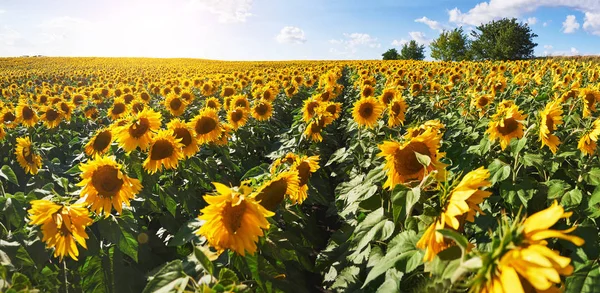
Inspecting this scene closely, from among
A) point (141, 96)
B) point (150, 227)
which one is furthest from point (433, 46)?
point (150, 227)

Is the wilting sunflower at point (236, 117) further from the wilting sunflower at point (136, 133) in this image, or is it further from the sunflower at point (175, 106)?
the wilting sunflower at point (136, 133)

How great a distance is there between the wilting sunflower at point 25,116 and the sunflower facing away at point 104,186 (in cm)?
532

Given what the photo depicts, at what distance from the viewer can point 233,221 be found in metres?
1.89

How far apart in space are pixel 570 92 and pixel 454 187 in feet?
16.6

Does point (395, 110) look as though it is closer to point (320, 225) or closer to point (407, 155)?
point (320, 225)

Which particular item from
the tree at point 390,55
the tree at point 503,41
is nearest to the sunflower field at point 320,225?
the tree at point 503,41

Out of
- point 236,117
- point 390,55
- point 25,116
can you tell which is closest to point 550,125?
point 236,117

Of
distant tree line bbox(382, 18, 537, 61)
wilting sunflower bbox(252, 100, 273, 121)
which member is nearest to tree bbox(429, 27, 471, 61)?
distant tree line bbox(382, 18, 537, 61)

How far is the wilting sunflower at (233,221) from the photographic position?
6.00 feet

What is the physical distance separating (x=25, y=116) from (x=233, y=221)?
667 cm

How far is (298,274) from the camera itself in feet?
8.71

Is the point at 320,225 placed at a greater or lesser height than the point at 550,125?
lesser

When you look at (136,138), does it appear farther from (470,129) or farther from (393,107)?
(470,129)

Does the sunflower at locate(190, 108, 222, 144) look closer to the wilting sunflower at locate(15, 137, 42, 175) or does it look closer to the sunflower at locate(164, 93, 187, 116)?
the wilting sunflower at locate(15, 137, 42, 175)
